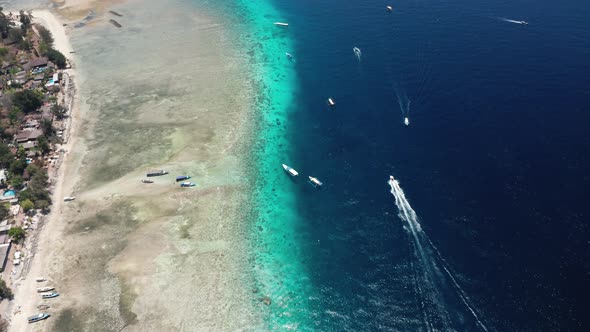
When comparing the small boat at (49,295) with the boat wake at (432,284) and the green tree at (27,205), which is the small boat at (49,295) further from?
the boat wake at (432,284)

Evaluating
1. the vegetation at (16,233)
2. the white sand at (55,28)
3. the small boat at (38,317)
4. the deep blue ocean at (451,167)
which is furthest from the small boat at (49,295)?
the white sand at (55,28)

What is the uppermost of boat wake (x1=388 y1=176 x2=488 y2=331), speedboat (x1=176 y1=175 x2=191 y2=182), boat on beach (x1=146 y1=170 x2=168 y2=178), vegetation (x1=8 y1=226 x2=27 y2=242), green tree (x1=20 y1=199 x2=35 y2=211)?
boat wake (x1=388 y1=176 x2=488 y2=331)

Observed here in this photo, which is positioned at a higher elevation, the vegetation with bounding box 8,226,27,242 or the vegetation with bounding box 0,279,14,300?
the vegetation with bounding box 8,226,27,242

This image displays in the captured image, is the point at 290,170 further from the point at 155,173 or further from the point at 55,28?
the point at 55,28

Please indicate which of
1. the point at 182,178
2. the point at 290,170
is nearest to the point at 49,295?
the point at 182,178

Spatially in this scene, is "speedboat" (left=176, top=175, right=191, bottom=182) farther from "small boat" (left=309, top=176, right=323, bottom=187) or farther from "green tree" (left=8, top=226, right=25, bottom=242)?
"green tree" (left=8, top=226, right=25, bottom=242)

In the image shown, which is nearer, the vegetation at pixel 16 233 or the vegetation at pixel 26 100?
the vegetation at pixel 16 233

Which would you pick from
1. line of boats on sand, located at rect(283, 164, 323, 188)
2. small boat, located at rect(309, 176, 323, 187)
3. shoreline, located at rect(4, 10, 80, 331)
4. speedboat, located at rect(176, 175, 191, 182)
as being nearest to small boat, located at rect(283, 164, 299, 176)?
line of boats on sand, located at rect(283, 164, 323, 188)
